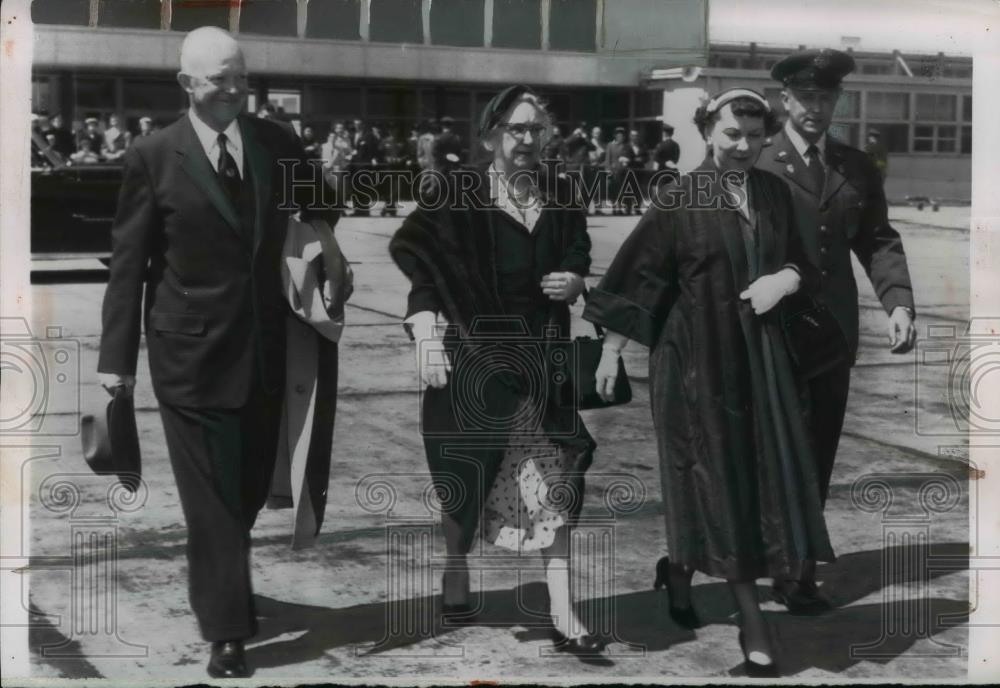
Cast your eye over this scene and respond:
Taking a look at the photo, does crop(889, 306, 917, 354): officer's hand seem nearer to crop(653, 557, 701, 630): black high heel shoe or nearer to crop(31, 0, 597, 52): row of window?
crop(653, 557, 701, 630): black high heel shoe

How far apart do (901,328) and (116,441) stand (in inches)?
110

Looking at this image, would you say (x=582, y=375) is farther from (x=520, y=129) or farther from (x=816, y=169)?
(x=816, y=169)

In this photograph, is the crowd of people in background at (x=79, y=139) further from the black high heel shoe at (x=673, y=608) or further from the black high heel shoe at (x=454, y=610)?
the black high heel shoe at (x=673, y=608)

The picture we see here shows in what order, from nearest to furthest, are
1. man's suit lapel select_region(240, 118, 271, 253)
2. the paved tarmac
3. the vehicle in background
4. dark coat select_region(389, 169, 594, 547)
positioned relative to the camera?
man's suit lapel select_region(240, 118, 271, 253) → dark coat select_region(389, 169, 594, 547) → the paved tarmac → the vehicle in background

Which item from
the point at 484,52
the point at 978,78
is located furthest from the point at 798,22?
the point at 484,52

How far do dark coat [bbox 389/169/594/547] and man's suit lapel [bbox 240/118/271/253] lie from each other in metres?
0.46

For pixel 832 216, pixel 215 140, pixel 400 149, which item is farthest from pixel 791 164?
pixel 215 140

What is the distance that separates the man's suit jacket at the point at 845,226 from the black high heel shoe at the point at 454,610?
1660 mm

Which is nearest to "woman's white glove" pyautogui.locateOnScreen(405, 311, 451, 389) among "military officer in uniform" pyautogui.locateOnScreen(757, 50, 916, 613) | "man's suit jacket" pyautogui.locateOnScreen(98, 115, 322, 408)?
"man's suit jacket" pyautogui.locateOnScreen(98, 115, 322, 408)

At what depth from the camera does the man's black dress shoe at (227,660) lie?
5.70 metres

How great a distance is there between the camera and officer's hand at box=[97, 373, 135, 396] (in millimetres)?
5566

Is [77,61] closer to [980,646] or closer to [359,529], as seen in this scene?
[359,529]

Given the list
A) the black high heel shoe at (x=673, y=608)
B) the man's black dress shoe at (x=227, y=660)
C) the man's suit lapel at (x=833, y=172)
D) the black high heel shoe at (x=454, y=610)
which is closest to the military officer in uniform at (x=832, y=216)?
the man's suit lapel at (x=833, y=172)

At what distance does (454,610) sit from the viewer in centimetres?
597
